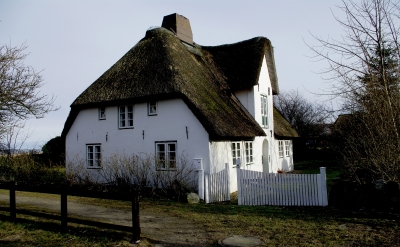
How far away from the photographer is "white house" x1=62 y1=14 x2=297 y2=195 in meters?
14.3

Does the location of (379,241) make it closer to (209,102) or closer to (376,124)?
(376,124)

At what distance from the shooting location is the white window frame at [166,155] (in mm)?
14303

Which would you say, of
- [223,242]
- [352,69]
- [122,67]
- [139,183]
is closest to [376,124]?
[352,69]

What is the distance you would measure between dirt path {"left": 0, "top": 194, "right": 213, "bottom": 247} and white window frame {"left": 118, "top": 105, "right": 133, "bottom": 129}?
5420 millimetres

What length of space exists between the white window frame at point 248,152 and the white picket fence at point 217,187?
429cm

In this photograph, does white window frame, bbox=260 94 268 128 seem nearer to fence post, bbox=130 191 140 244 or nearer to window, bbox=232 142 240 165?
window, bbox=232 142 240 165

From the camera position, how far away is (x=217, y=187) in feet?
40.8

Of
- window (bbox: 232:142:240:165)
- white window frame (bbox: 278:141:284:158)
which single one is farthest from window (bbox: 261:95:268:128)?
white window frame (bbox: 278:141:284:158)

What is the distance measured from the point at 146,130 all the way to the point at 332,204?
28.6 ft

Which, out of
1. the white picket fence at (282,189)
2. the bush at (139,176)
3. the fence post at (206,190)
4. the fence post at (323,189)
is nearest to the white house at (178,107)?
the bush at (139,176)

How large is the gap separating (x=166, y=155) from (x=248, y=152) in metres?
4.50

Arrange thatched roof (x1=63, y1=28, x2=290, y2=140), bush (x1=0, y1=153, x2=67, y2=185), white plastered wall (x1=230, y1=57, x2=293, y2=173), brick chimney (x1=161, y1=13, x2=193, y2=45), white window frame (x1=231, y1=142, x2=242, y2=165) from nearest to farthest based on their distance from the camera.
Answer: thatched roof (x1=63, y1=28, x2=290, y2=140) → white window frame (x1=231, y1=142, x2=242, y2=165) → bush (x1=0, y1=153, x2=67, y2=185) → white plastered wall (x1=230, y1=57, x2=293, y2=173) → brick chimney (x1=161, y1=13, x2=193, y2=45)

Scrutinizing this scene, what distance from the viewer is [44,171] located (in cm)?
1773

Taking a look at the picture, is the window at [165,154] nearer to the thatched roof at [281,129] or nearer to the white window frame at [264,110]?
the white window frame at [264,110]
